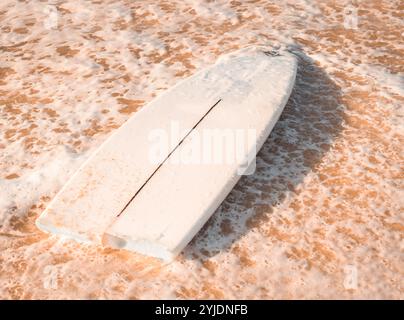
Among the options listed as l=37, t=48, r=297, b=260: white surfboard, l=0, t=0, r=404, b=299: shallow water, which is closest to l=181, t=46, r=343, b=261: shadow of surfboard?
l=0, t=0, r=404, b=299: shallow water

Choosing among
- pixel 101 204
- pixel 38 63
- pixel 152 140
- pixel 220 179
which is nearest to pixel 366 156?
pixel 220 179

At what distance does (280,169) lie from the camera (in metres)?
3.41

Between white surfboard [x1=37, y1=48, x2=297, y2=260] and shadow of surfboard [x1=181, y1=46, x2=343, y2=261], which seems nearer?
white surfboard [x1=37, y1=48, x2=297, y2=260]

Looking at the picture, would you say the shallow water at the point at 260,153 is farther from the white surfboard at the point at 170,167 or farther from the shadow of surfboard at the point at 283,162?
the white surfboard at the point at 170,167

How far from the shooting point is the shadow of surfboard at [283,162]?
294cm

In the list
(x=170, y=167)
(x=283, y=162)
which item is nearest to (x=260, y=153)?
(x=283, y=162)

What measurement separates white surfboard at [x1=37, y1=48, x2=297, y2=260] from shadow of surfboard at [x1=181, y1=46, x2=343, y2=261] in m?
0.15

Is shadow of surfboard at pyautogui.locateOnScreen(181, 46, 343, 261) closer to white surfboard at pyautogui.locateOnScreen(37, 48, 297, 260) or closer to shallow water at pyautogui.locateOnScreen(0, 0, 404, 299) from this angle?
shallow water at pyautogui.locateOnScreen(0, 0, 404, 299)

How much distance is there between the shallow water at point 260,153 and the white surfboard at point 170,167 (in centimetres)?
17

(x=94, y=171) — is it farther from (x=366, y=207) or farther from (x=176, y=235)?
(x=366, y=207)

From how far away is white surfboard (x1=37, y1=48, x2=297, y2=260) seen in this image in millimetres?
2740

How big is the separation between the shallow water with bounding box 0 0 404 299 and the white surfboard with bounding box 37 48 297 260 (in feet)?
0.54

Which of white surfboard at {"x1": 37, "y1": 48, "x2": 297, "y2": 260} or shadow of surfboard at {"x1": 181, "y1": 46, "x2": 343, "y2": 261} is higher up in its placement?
white surfboard at {"x1": 37, "y1": 48, "x2": 297, "y2": 260}
